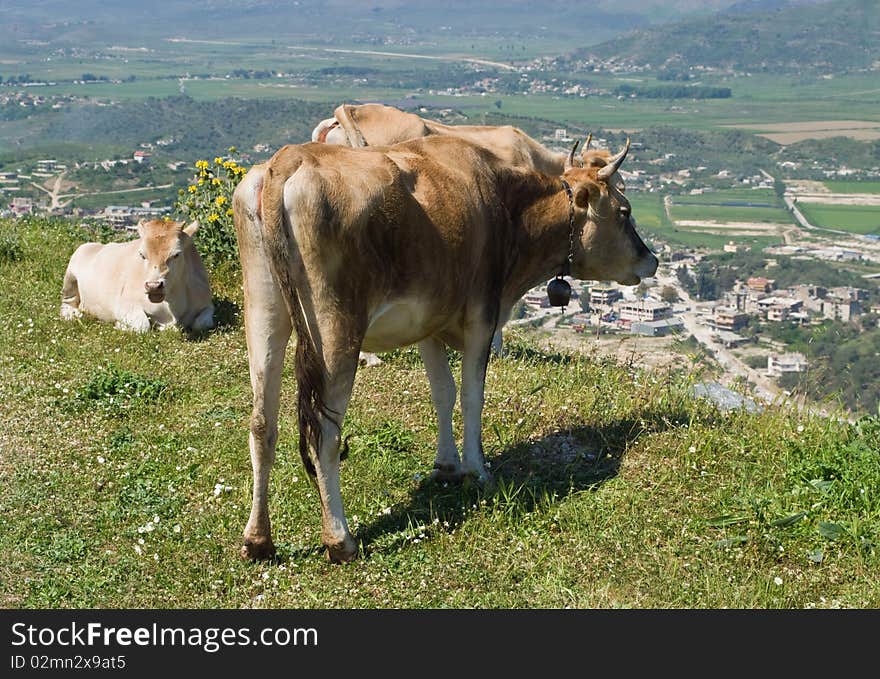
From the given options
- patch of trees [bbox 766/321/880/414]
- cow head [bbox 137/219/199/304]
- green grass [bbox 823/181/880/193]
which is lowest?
green grass [bbox 823/181/880/193]

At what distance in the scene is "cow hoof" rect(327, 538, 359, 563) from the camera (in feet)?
24.2

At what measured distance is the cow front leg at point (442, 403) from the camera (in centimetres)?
856

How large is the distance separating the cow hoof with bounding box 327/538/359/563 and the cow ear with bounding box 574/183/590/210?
10.1ft

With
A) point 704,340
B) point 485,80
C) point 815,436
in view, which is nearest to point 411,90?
point 485,80

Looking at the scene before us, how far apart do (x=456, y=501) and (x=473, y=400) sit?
2.40 ft

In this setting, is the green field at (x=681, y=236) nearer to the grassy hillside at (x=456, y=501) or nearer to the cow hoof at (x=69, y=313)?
the cow hoof at (x=69, y=313)

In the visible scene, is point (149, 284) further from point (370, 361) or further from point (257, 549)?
point (257, 549)

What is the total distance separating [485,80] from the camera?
112 metres

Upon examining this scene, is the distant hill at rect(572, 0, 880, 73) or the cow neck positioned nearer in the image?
the cow neck

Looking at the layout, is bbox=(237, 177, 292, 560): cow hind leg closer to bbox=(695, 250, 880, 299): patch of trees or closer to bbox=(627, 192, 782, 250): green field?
bbox=(695, 250, 880, 299): patch of trees

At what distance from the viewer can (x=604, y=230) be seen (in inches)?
353

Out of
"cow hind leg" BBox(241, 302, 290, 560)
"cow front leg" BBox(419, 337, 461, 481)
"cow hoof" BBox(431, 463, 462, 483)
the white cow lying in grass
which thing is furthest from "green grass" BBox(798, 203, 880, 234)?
"cow hind leg" BBox(241, 302, 290, 560)

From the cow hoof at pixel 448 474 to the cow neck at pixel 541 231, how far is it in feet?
4.42

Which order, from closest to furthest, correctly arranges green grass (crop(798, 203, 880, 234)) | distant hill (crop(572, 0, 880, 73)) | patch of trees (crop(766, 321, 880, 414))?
patch of trees (crop(766, 321, 880, 414)) < green grass (crop(798, 203, 880, 234)) < distant hill (crop(572, 0, 880, 73))
